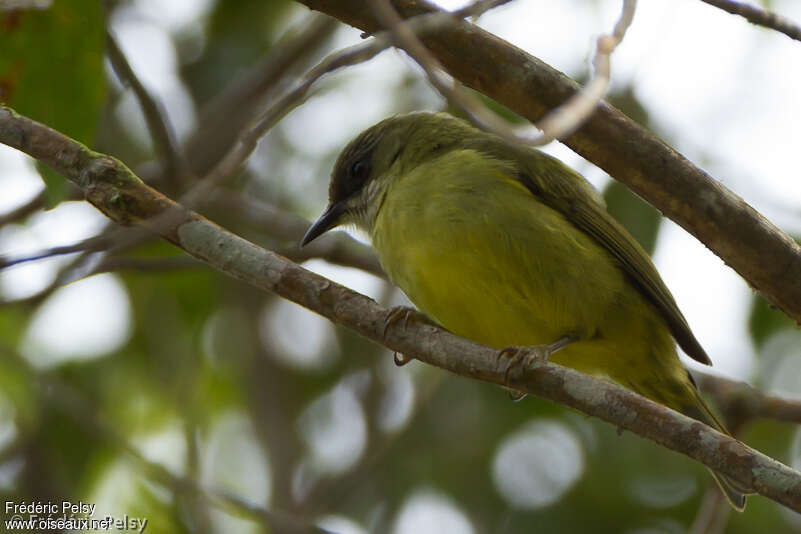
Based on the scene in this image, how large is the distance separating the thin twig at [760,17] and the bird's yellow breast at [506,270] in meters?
1.26

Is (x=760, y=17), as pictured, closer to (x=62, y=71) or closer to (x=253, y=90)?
(x=62, y=71)

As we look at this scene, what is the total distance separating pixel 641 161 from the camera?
2.99 m

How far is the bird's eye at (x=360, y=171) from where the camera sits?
487cm

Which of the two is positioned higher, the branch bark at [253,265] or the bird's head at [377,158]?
the branch bark at [253,265]

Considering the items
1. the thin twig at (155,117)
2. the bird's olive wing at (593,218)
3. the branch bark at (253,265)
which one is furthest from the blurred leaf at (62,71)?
the bird's olive wing at (593,218)

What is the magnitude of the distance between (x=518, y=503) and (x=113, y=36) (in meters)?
3.31

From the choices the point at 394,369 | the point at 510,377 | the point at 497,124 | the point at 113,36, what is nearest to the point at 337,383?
the point at 394,369

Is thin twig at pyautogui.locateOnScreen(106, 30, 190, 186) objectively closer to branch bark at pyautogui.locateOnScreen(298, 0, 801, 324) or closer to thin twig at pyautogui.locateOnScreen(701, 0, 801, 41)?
branch bark at pyautogui.locateOnScreen(298, 0, 801, 324)

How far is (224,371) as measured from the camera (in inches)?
255

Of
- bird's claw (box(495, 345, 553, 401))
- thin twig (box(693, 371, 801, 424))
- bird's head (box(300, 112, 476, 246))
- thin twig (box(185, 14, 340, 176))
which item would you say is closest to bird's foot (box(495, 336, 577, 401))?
bird's claw (box(495, 345, 553, 401))

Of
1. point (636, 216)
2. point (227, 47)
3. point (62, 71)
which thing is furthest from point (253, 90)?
point (636, 216)

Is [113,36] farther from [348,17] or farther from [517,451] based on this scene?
[517,451]

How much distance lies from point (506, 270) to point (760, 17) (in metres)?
1.35

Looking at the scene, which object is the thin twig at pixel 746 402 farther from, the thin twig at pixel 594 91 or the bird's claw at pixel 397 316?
the thin twig at pixel 594 91
